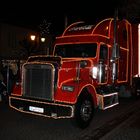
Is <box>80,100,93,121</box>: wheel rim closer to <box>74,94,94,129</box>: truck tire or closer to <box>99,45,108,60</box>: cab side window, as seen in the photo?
<box>74,94,94,129</box>: truck tire

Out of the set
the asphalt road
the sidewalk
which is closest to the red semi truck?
the asphalt road

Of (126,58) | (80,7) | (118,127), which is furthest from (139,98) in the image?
(80,7)

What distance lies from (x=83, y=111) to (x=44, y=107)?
1.14 metres

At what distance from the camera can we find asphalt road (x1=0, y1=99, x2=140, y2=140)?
8.32 metres

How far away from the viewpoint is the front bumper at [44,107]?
8.59 m

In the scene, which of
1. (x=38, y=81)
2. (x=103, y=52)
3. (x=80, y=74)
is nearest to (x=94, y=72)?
(x=103, y=52)

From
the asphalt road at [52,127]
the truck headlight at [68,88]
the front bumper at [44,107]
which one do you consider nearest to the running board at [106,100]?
the asphalt road at [52,127]

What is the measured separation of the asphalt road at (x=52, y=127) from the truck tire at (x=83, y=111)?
8.6 inches

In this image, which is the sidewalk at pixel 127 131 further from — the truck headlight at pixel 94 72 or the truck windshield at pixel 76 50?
the truck windshield at pixel 76 50

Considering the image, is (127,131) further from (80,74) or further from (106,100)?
(80,74)

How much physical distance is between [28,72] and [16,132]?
1.88m

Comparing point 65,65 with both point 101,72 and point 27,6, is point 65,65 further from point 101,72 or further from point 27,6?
point 27,6

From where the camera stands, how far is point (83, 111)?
30.2ft

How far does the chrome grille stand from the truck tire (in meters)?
0.83
